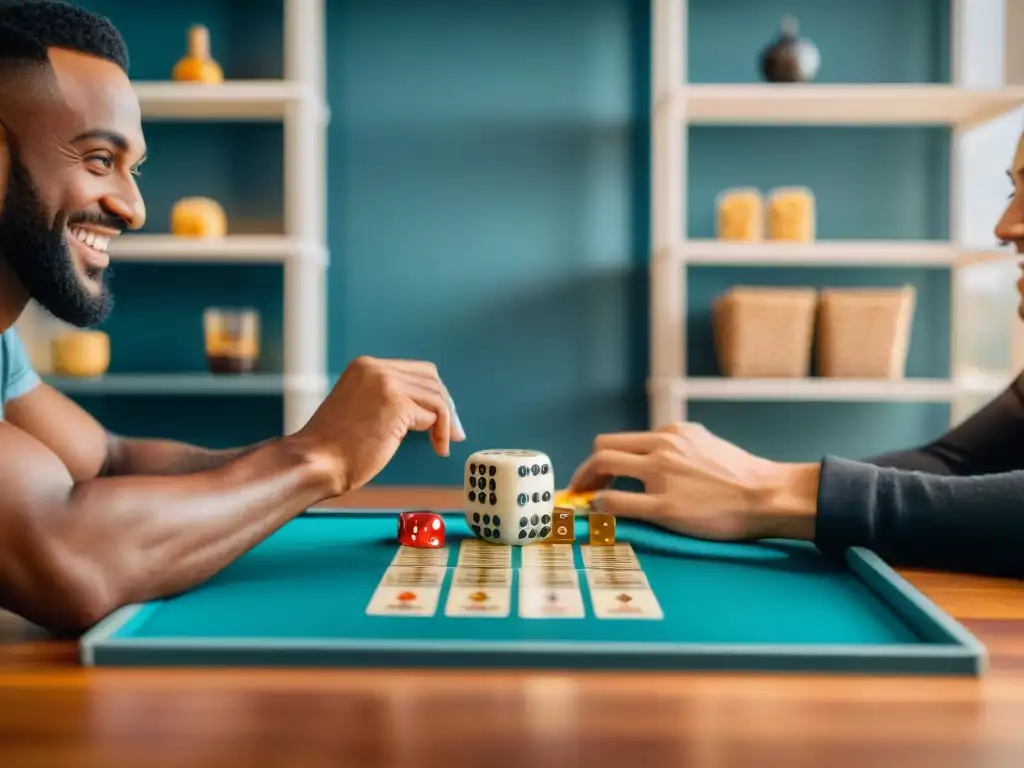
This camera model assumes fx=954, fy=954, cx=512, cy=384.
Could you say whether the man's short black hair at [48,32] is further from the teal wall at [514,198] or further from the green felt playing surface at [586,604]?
the teal wall at [514,198]

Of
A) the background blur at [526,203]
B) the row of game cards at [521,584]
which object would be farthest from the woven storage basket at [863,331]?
the row of game cards at [521,584]

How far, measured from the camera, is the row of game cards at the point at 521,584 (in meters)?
0.76

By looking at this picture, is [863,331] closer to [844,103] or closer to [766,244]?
[766,244]

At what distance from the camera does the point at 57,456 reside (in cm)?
93

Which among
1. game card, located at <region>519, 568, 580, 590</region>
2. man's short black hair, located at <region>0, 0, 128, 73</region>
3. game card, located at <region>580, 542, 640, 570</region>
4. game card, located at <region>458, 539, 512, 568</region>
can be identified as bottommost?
game card, located at <region>580, 542, 640, 570</region>

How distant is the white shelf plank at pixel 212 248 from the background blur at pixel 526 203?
241mm

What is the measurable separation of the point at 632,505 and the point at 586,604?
1.02ft

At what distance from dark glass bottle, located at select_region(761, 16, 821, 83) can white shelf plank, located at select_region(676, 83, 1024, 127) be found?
0.10 ft

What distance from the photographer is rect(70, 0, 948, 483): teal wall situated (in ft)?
8.48

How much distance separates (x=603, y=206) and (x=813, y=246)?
1.92 ft

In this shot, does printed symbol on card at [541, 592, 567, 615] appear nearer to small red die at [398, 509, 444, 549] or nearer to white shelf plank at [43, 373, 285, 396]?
small red die at [398, 509, 444, 549]

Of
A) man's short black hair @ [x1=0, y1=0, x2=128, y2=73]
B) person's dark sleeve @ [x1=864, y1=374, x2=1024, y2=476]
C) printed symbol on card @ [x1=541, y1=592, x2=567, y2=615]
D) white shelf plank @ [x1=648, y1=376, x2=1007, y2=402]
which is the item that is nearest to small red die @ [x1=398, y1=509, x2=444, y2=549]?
printed symbol on card @ [x1=541, y1=592, x2=567, y2=615]

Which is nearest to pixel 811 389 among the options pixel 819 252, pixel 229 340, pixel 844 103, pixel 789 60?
pixel 819 252

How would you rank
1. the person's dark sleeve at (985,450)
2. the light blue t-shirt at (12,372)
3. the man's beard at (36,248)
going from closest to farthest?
the man's beard at (36,248) < the light blue t-shirt at (12,372) < the person's dark sleeve at (985,450)
